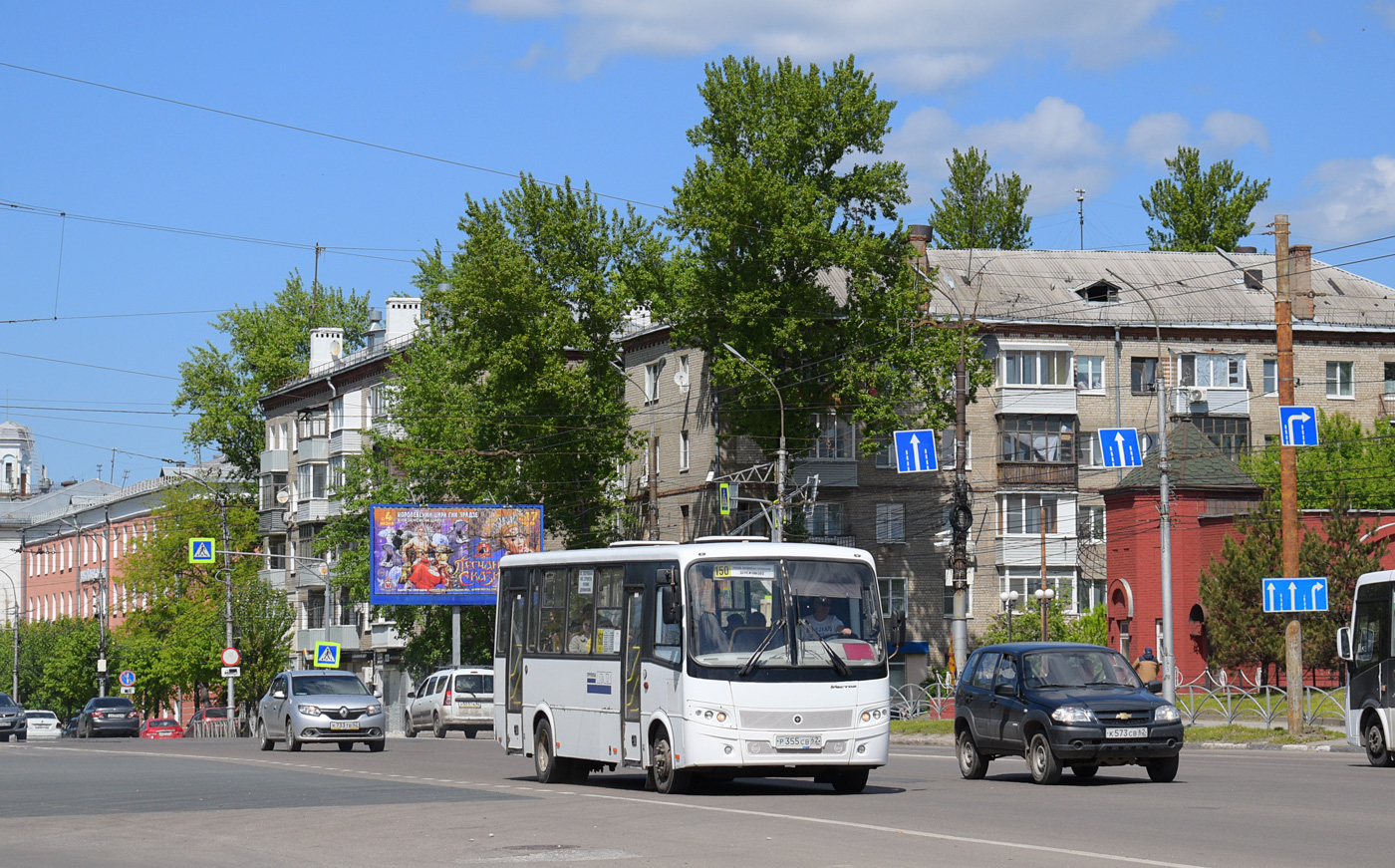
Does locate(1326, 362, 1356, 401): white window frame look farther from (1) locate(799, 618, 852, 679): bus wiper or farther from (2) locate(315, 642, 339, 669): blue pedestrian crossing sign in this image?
(1) locate(799, 618, 852, 679): bus wiper

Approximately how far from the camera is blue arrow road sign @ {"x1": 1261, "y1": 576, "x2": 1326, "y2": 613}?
3253 cm

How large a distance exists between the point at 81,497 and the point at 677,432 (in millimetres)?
95124

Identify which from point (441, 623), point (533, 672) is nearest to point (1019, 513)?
point (441, 623)

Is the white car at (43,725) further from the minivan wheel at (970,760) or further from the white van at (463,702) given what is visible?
the minivan wheel at (970,760)

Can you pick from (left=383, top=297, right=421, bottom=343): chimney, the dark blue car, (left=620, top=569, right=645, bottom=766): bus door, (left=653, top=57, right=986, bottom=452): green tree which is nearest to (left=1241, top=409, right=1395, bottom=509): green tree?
(left=653, top=57, right=986, bottom=452): green tree

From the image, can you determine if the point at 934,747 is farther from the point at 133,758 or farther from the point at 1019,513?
the point at 1019,513

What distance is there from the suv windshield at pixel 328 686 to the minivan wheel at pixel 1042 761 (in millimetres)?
18099

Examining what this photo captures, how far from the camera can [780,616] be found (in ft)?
65.3

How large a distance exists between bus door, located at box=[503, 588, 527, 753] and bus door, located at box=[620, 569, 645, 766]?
10.2 ft

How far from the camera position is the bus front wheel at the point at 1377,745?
25.1 metres

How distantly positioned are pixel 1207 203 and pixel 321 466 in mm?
43147

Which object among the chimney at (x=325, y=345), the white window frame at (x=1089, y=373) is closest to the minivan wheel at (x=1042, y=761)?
the white window frame at (x=1089, y=373)

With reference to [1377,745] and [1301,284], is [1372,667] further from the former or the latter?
[1301,284]

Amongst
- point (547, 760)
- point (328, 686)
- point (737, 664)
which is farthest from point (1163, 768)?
point (328, 686)
